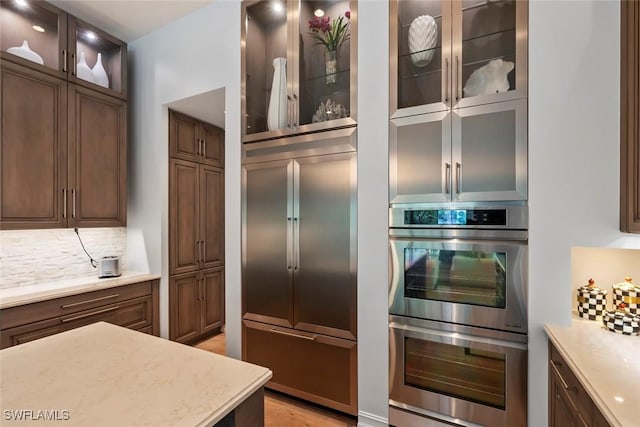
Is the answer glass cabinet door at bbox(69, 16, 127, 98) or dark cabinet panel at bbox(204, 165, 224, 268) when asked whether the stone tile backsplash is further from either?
glass cabinet door at bbox(69, 16, 127, 98)

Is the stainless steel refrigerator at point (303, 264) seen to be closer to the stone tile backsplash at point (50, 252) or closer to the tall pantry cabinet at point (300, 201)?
the tall pantry cabinet at point (300, 201)

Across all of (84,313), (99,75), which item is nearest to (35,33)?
(99,75)

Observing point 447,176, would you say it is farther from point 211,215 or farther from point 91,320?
point 91,320

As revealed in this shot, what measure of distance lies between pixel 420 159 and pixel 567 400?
136cm

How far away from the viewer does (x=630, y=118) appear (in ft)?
4.40

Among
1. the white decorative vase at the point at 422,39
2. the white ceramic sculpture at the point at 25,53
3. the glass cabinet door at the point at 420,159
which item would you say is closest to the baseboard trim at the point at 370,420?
the glass cabinet door at the point at 420,159

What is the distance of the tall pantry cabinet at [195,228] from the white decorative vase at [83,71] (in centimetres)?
72

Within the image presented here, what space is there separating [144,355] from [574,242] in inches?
81.2

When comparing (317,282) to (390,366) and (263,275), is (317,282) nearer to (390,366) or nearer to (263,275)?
(263,275)

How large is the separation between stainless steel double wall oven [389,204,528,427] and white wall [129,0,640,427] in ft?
0.24

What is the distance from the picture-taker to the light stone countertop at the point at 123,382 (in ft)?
2.60

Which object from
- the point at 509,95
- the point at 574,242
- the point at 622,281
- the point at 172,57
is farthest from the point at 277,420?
the point at 172,57

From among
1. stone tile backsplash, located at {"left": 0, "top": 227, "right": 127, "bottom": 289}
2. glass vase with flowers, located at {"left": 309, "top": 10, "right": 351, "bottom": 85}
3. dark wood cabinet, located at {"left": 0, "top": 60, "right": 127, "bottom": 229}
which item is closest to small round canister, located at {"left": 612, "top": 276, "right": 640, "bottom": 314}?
glass vase with flowers, located at {"left": 309, "top": 10, "right": 351, "bottom": 85}

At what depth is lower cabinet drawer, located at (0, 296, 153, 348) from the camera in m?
2.08
